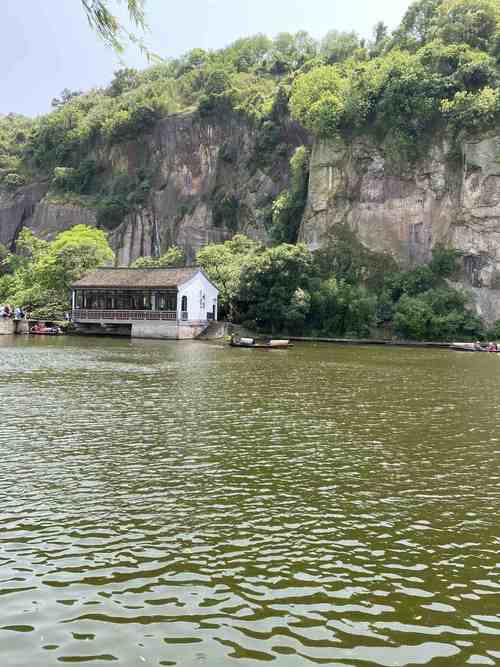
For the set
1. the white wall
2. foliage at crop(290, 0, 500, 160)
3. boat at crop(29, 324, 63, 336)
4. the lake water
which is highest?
foliage at crop(290, 0, 500, 160)

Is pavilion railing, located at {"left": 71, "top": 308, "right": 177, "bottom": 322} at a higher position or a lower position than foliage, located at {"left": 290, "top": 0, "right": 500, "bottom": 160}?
lower

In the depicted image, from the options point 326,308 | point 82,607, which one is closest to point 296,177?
point 326,308

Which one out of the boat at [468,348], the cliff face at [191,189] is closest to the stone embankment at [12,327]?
the cliff face at [191,189]

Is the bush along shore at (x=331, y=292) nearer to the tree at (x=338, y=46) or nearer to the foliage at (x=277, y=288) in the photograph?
the foliage at (x=277, y=288)

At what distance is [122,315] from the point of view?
216 ft

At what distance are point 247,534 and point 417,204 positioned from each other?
63.7m

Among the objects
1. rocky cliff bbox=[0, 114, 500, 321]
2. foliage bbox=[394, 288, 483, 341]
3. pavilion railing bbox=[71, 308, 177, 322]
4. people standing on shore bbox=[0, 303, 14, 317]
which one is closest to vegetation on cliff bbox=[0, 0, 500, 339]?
foliage bbox=[394, 288, 483, 341]

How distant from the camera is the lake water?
22.2 ft

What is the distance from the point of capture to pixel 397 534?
993 cm

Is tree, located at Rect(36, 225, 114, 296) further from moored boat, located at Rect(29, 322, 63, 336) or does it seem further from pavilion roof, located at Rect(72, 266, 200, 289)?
moored boat, located at Rect(29, 322, 63, 336)

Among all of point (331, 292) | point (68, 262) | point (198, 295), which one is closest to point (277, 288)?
point (331, 292)

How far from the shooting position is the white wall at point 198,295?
63375 millimetres

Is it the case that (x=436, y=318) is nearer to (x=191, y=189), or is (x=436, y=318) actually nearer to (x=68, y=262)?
(x=68, y=262)

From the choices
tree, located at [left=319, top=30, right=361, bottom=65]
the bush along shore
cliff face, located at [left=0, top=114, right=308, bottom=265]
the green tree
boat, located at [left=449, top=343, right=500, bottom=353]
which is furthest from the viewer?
tree, located at [left=319, top=30, right=361, bottom=65]
